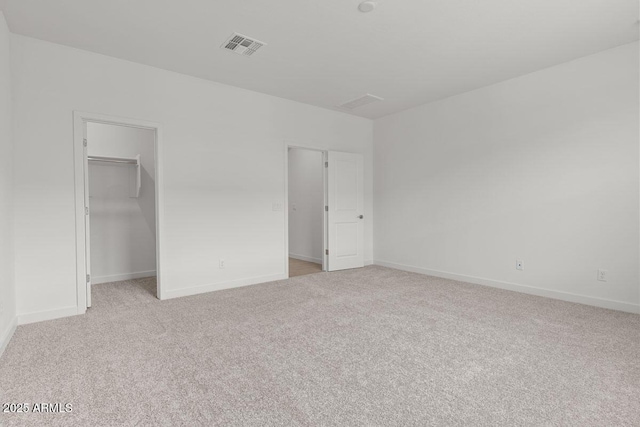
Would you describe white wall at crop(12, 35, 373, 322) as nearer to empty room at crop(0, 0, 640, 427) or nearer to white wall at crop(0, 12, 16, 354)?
empty room at crop(0, 0, 640, 427)

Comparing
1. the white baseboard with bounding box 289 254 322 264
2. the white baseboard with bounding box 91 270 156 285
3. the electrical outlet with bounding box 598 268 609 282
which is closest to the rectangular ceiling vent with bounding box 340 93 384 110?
the white baseboard with bounding box 289 254 322 264

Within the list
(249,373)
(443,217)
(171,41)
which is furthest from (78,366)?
(443,217)

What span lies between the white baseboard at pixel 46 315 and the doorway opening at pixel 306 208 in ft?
10.9

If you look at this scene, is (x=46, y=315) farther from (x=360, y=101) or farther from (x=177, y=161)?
(x=360, y=101)

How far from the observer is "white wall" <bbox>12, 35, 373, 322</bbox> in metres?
2.94

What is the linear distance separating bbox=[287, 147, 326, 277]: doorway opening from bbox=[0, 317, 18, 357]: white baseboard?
3.73 metres

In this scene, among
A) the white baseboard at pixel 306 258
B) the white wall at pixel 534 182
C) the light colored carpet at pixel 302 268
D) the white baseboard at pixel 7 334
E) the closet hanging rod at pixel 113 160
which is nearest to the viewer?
the white baseboard at pixel 7 334

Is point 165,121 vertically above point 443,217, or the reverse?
point 165,121

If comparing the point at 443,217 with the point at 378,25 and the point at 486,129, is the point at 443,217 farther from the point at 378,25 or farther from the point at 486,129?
the point at 378,25

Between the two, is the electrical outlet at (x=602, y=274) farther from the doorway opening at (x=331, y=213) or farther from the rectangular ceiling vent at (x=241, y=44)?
the rectangular ceiling vent at (x=241, y=44)

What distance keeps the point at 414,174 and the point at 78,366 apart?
4.66m

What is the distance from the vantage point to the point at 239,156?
4238 millimetres

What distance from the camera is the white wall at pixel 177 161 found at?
2.94 m

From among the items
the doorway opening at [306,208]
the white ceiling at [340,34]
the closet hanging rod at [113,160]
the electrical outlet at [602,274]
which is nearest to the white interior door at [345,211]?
the doorway opening at [306,208]
